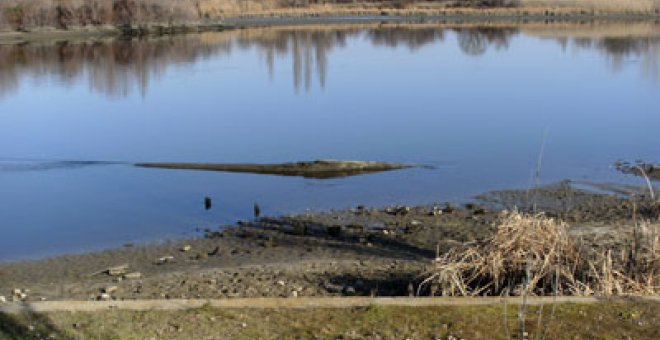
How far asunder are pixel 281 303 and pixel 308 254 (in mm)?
3689

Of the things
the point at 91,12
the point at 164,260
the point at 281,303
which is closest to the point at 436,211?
the point at 164,260

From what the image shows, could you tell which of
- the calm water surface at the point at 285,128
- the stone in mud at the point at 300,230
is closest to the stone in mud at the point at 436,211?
the calm water surface at the point at 285,128

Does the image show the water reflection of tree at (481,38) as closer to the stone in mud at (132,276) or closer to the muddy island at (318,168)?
the muddy island at (318,168)

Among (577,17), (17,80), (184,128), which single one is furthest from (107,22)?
(184,128)

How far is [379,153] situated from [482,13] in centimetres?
5977

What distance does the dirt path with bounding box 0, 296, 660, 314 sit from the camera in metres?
6.21

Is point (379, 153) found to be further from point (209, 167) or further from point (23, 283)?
point (23, 283)

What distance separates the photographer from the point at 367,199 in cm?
1322

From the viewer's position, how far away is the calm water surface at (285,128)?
43.3 ft

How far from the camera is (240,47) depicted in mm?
45156

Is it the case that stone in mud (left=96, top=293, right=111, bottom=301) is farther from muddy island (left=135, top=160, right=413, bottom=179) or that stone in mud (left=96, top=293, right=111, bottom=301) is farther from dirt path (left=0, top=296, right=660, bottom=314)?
muddy island (left=135, top=160, right=413, bottom=179)

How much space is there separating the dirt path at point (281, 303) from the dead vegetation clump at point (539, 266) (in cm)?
39

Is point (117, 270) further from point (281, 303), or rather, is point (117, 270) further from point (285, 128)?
point (285, 128)

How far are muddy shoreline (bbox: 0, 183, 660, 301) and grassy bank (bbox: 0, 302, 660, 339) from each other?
1.02m
